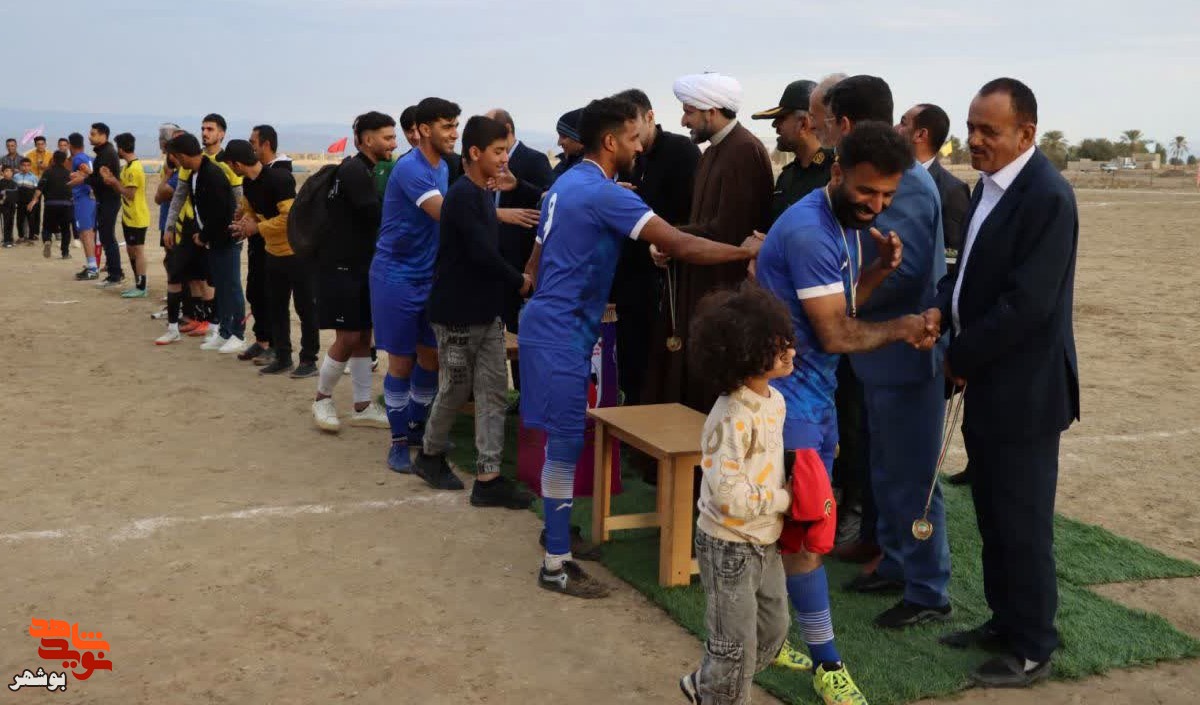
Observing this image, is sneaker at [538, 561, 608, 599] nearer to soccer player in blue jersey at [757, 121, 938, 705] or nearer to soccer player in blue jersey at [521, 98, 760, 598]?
soccer player in blue jersey at [521, 98, 760, 598]

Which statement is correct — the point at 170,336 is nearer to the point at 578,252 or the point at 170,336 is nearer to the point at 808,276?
the point at 578,252

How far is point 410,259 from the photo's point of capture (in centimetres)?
671

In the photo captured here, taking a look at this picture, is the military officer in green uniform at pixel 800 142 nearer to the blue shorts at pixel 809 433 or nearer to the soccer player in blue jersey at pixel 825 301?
the soccer player in blue jersey at pixel 825 301

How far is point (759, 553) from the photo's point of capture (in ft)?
11.5

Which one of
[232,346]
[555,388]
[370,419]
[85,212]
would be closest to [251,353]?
[232,346]

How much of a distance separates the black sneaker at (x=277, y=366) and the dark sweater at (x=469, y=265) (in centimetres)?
419

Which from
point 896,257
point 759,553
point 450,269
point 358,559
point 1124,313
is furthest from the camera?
point 1124,313

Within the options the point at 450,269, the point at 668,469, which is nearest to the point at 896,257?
the point at 668,469

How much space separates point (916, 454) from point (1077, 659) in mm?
991

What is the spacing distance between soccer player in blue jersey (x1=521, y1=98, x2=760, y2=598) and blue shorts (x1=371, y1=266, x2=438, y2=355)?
5.95ft

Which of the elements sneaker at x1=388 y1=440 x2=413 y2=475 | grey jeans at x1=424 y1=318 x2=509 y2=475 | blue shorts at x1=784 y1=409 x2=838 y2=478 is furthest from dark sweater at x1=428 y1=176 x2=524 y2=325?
blue shorts at x1=784 y1=409 x2=838 y2=478

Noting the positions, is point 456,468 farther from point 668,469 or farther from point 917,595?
point 917,595

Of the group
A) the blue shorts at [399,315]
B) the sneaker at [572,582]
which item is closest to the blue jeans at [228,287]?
the blue shorts at [399,315]

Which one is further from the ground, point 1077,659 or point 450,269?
point 450,269
